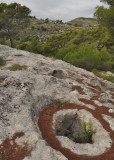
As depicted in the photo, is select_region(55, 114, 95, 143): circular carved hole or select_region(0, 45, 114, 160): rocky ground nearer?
select_region(0, 45, 114, 160): rocky ground

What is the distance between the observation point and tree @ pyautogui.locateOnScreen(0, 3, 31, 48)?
1836 inches

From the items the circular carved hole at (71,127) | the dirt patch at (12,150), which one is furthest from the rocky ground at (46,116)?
the circular carved hole at (71,127)

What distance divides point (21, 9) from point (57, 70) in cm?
3469

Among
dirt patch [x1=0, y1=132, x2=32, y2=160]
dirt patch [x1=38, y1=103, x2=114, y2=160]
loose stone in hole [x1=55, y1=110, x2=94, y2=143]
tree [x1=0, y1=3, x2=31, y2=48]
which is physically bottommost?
loose stone in hole [x1=55, y1=110, x2=94, y2=143]

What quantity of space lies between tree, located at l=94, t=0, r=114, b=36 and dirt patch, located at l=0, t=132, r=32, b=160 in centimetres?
2295

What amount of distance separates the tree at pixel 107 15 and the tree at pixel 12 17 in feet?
111

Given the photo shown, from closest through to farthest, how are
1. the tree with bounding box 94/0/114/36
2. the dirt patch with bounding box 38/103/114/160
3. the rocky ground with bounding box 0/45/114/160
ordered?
the rocky ground with bounding box 0/45/114/160, the dirt patch with bounding box 38/103/114/160, the tree with bounding box 94/0/114/36

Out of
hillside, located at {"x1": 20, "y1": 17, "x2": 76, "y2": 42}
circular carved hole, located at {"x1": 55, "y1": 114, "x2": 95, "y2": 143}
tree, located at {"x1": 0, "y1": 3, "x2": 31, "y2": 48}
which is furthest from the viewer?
hillside, located at {"x1": 20, "y1": 17, "x2": 76, "y2": 42}

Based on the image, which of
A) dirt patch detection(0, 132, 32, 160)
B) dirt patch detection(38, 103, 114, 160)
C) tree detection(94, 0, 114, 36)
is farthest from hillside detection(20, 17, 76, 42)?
dirt patch detection(0, 132, 32, 160)

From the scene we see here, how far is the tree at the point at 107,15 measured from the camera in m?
22.7

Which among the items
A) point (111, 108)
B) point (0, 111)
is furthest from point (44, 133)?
point (111, 108)

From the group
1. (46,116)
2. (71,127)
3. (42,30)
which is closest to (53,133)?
(46,116)

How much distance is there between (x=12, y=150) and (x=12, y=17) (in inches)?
1951

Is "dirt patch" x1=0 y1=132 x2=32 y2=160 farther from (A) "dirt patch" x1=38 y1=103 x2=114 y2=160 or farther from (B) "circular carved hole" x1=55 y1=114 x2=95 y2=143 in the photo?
(B) "circular carved hole" x1=55 y1=114 x2=95 y2=143
